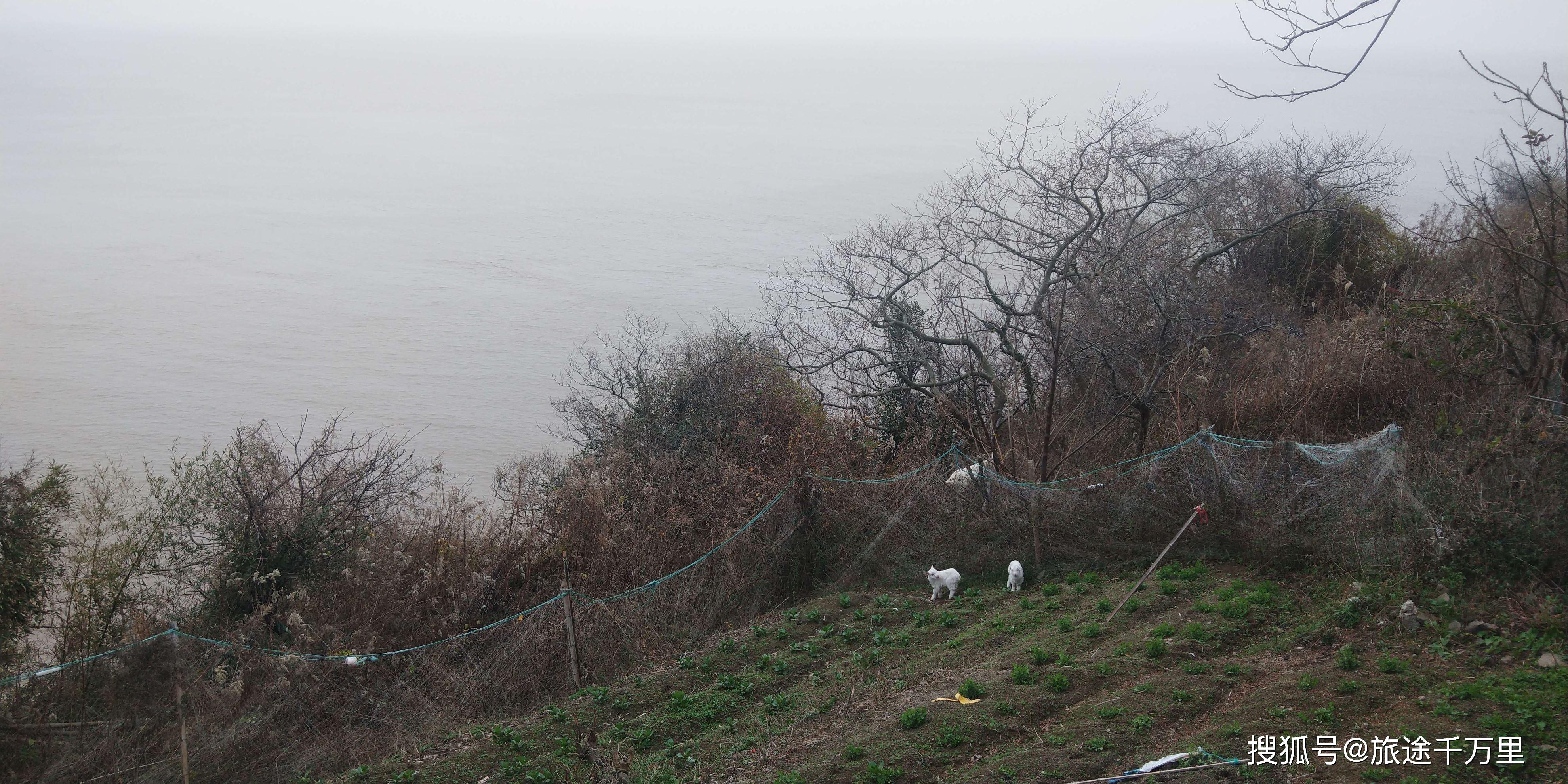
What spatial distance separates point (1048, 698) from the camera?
26.3 ft

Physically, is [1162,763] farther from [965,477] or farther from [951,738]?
[965,477]

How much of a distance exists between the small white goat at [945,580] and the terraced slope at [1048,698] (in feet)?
1.32

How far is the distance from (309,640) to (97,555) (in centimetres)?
293

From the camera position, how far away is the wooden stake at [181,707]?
29.8 feet

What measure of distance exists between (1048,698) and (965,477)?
596cm

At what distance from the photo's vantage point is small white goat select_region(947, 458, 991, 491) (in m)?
13.6

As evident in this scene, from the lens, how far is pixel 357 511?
16.0m

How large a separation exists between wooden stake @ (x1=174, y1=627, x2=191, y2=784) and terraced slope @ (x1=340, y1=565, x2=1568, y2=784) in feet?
5.08

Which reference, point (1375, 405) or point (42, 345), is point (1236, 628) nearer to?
point (1375, 405)

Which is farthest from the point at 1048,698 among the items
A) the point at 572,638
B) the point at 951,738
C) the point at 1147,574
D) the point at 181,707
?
the point at 181,707

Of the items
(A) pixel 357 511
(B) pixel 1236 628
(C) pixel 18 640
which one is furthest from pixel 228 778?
(B) pixel 1236 628

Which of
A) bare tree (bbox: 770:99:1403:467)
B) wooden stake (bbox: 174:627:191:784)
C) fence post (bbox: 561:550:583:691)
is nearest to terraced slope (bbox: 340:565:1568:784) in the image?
fence post (bbox: 561:550:583:691)

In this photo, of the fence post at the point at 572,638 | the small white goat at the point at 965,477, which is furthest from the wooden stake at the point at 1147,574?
the fence post at the point at 572,638

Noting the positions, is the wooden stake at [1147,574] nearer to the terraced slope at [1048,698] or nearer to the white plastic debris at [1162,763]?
the terraced slope at [1048,698]
